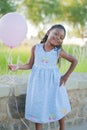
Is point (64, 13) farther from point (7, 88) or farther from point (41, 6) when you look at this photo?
point (7, 88)

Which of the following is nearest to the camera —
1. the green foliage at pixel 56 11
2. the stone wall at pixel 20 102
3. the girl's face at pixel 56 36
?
the girl's face at pixel 56 36

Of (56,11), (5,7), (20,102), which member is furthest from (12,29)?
(56,11)

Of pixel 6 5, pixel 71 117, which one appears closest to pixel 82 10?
pixel 6 5

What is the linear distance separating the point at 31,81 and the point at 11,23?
0.57m

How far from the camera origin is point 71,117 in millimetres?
4746

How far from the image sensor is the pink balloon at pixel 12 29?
3787 millimetres

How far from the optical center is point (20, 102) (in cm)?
418

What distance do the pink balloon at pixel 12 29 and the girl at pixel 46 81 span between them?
191mm

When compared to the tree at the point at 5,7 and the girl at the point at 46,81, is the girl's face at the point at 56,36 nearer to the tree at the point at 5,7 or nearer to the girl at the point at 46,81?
the girl at the point at 46,81

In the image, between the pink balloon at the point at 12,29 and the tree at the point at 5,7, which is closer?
the pink balloon at the point at 12,29

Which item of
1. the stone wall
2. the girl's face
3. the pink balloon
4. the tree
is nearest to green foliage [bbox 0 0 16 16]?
the tree

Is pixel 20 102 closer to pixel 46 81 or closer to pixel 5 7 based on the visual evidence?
pixel 46 81

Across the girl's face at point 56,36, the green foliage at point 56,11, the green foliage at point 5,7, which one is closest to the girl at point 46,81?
the girl's face at point 56,36

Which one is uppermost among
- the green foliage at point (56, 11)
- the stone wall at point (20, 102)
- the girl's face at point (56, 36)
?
the girl's face at point (56, 36)
